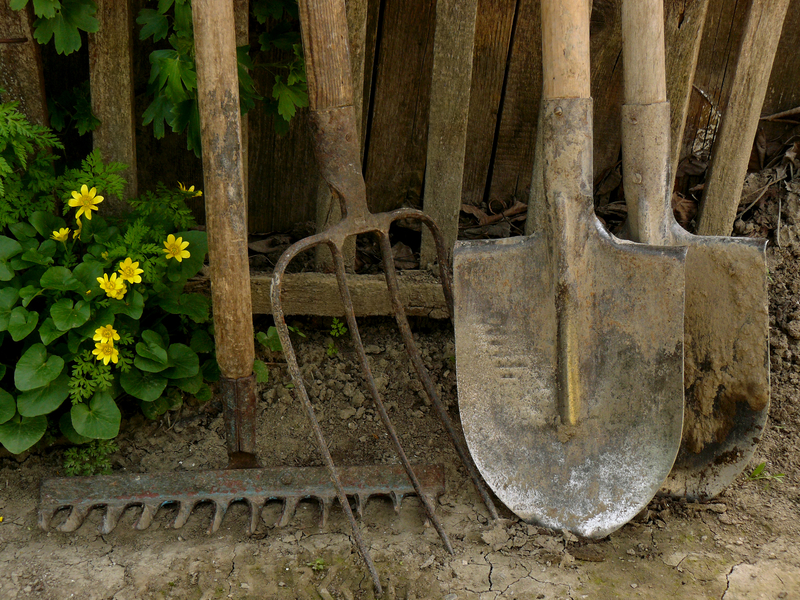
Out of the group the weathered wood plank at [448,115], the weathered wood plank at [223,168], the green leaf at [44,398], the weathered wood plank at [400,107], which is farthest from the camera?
the weathered wood plank at [400,107]

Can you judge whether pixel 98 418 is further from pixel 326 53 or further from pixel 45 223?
pixel 326 53

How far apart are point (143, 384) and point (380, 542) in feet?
2.66

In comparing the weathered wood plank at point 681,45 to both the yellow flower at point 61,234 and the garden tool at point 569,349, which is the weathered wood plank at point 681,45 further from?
the yellow flower at point 61,234

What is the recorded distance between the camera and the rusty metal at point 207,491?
179cm

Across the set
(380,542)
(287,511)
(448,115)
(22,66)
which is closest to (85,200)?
(22,66)

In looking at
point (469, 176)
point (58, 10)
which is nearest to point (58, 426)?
point (58, 10)

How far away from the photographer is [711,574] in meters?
1.66

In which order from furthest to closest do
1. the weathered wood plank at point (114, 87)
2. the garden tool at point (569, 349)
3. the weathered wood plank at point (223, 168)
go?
the weathered wood plank at point (114, 87) < the garden tool at point (569, 349) < the weathered wood plank at point (223, 168)

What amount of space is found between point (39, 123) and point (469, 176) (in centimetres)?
143

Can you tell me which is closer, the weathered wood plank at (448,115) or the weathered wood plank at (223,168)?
the weathered wood plank at (223,168)

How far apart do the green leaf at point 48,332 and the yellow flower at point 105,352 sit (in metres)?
0.10

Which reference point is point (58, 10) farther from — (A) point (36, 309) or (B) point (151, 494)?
(B) point (151, 494)

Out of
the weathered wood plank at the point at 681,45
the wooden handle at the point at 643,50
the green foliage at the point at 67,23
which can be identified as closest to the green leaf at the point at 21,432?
the green foliage at the point at 67,23

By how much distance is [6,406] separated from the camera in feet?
6.01
